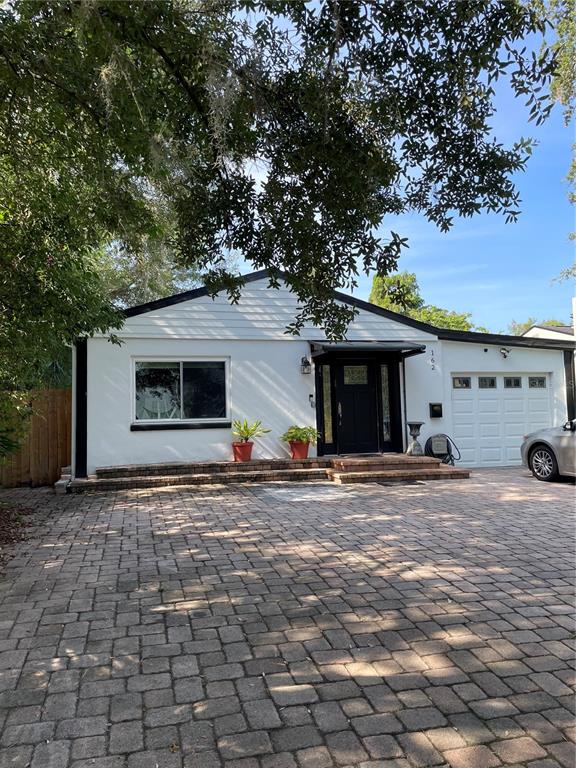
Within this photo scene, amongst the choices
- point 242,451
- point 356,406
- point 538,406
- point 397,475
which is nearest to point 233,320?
point 242,451

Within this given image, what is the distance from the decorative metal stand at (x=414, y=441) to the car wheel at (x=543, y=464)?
7.89 feet

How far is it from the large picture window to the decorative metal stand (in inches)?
162

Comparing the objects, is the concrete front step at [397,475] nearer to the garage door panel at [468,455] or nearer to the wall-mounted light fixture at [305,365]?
the garage door panel at [468,455]

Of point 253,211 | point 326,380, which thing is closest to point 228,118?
point 253,211

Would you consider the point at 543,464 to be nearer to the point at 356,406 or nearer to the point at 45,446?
the point at 356,406

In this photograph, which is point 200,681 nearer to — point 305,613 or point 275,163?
point 305,613

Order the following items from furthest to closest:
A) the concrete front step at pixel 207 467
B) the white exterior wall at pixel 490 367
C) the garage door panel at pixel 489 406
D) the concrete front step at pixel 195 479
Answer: the garage door panel at pixel 489 406 < the white exterior wall at pixel 490 367 < the concrete front step at pixel 207 467 < the concrete front step at pixel 195 479

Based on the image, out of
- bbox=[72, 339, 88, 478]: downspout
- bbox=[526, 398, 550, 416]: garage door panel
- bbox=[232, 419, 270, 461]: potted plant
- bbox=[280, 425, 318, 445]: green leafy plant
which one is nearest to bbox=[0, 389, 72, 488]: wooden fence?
bbox=[72, 339, 88, 478]: downspout

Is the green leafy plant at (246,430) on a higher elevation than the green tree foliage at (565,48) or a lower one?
lower

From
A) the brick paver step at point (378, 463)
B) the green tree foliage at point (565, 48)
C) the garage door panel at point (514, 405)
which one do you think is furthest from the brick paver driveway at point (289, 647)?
the garage door panel at point (514, 405)

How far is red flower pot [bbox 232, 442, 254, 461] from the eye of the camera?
1060cm

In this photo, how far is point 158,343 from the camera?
10.7 meters

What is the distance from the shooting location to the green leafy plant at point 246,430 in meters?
10.7

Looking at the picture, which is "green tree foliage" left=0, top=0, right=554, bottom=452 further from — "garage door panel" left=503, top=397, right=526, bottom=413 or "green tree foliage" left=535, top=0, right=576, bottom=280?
"garage door panel" left=503, top=397, right=526, bottom=413
